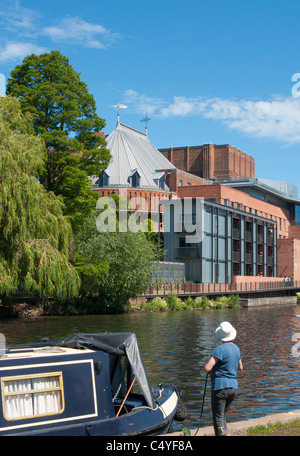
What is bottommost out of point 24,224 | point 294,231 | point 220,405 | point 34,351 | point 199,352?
point 199,352

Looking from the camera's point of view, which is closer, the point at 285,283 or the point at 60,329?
the point at 60,329

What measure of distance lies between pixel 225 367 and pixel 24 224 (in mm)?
23372

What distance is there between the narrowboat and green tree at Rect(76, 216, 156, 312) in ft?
107

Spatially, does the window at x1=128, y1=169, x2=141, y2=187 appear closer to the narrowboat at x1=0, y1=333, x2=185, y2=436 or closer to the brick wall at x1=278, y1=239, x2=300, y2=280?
the brick wall at x1=278, y1=239, x2=300, y2=280

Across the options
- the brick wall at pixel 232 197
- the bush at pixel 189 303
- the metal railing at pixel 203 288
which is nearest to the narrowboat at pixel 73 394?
the metal railing at pixel 203 288

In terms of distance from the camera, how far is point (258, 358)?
22031mm

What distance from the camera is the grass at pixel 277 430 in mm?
9258

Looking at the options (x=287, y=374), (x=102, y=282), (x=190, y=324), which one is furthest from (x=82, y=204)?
(x=287, y=374)

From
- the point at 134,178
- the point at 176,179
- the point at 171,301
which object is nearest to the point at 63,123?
the point at 171,301

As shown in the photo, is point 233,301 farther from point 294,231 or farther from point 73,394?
point 294,231

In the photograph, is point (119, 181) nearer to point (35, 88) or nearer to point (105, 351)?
point (35, 88)

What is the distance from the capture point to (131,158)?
89562 millimetres

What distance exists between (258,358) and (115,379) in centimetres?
1162

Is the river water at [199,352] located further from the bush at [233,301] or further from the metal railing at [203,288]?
the bush at [233,301]
